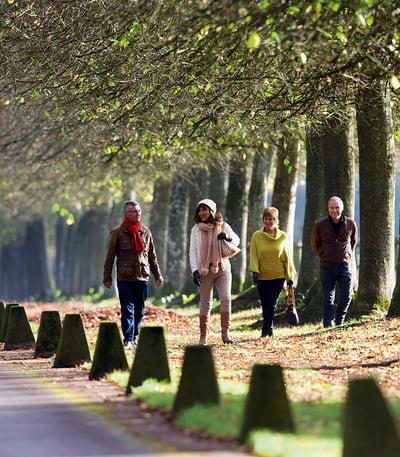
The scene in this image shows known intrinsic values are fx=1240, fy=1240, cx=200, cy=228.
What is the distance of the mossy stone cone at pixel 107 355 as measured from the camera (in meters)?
13.3

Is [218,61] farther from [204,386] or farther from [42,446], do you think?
[42,446]

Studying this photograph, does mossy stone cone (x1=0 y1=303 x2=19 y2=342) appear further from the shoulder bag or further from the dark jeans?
the shoulder bag

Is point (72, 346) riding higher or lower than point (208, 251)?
lower

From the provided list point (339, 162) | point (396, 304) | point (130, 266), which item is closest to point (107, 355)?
point (130, 266)

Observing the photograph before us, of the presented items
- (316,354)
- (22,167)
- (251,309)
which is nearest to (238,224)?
(251,309)

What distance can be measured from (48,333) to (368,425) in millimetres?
10259

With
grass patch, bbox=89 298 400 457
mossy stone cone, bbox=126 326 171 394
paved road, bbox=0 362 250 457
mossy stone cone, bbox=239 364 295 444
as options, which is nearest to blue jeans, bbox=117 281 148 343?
grass patch, bbox=89 298 400 457

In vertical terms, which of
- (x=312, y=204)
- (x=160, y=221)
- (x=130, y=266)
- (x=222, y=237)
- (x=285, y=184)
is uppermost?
(x=160, y=221)

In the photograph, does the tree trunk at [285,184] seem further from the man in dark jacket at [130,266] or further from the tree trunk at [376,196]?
the man in dark jacket at [130,266]

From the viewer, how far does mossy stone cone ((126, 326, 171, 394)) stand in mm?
11898

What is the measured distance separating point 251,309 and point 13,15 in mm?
11023

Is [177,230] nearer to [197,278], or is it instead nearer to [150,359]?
[197,278]

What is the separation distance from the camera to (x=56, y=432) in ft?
30.9

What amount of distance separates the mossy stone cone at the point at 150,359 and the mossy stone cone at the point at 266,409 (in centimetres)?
327
